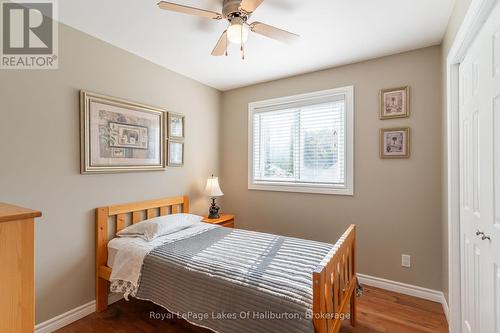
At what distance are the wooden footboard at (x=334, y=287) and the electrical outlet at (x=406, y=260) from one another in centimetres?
83

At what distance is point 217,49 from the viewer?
6.82 feet

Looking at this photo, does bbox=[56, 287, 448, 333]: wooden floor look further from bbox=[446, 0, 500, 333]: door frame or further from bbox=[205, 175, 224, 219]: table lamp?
bbox=[205, 175, 224, 219]: table lamp

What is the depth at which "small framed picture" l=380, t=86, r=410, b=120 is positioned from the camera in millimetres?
2531

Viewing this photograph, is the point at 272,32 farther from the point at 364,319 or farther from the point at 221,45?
the point at 364,319

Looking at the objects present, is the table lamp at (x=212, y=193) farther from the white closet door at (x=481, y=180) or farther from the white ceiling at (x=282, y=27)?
the white closet door at (x=481, y=180)

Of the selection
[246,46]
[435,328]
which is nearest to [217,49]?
[246,46]

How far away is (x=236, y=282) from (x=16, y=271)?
3.52ft

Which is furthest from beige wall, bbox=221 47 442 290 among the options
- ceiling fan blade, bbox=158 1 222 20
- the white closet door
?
ceiling fan blade, bbox=158 1 222 20

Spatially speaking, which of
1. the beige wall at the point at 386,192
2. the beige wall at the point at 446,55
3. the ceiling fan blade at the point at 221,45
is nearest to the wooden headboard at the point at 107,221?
the beige wall at the point at 386,192

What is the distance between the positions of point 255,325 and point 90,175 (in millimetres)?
1933

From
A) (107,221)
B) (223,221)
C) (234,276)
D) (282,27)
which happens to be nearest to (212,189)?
(223,221)

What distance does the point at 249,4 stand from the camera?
157cm

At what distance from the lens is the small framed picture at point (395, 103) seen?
253 centimetres

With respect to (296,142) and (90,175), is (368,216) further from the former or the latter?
(90,175)
